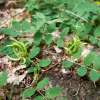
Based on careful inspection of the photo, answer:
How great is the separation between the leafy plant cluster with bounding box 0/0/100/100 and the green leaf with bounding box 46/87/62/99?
54 millimetres

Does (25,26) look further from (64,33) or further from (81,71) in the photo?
(81,71)

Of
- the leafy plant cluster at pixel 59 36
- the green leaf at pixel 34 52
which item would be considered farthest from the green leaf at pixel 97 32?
the green leaf at pixel 34 52

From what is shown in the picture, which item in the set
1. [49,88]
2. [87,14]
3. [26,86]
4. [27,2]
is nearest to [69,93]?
[49,88]

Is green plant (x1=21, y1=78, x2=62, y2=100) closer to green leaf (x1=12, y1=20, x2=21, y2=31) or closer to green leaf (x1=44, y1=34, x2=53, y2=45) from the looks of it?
green leaf (x1=44, y1=34, x2=53, y2=45)

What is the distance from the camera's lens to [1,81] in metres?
2.28

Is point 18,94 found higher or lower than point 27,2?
lower

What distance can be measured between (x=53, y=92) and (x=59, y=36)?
62 centimetres

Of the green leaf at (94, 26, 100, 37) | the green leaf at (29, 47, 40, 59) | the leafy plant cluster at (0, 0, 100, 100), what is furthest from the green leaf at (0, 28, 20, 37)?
the green leaf at (94, 26, 100, 37)

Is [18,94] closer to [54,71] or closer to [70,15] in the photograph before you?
[54,71]

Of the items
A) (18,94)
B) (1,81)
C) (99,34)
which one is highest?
(99,34)

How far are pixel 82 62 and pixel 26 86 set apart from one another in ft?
1.49

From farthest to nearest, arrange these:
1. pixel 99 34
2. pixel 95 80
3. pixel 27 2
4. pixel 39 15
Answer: pixel 27 2, pixel 39 15, pixel 99 34, pixel 95 80

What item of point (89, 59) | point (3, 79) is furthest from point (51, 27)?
point (3, 79)

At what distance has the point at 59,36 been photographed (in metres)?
2.65
